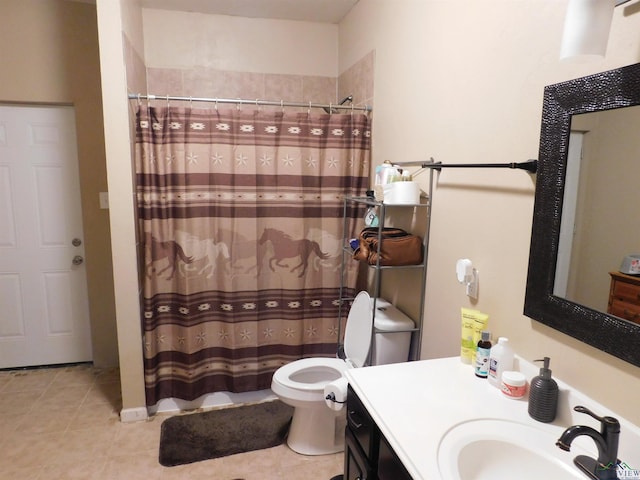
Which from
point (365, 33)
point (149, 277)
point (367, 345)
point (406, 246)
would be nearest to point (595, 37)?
point (406, 246)

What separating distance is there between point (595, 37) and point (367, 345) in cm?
155

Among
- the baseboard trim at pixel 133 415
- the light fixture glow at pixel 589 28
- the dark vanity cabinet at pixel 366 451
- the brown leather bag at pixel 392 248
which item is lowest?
the baseboard trim at pixel 133 415

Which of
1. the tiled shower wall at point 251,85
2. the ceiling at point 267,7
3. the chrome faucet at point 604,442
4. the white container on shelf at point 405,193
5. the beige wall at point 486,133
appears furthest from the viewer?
the tiled shower wall at point 251,85

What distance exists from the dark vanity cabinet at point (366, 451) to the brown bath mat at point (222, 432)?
96 centimetres

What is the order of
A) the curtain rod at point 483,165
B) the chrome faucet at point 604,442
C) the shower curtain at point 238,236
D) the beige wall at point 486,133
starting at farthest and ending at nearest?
1. the shower curtain at point 238,236
2. the curtain rod at point 483,165
3. the beige wall at point 486,133
4. the chrome faucet at point 604,442

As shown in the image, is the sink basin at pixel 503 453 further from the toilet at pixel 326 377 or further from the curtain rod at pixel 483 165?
the toilet at pixel 326 377

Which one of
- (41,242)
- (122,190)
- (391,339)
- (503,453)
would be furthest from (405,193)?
(41,242)

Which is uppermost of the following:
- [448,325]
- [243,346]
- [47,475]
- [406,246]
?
[406,246]

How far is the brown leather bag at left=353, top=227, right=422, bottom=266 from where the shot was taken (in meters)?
1.88

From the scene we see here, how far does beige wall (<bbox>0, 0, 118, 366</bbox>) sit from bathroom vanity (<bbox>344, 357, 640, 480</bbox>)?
2.41 metres

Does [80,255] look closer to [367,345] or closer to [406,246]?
[367,345]

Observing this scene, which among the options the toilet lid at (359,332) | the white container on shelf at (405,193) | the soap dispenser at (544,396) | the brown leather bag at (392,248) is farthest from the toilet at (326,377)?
the soap dispenser at (544,396)

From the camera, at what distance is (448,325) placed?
176 cm

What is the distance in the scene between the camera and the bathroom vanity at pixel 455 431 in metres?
1.01
